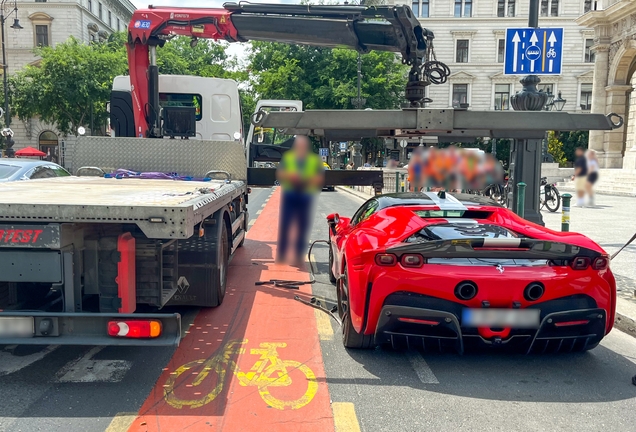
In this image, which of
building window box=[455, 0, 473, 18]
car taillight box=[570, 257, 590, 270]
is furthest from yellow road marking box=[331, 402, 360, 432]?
building window box=[455, 0, 473, 18]

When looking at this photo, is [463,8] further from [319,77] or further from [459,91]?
[319,77]

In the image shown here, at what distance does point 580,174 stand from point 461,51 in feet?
199

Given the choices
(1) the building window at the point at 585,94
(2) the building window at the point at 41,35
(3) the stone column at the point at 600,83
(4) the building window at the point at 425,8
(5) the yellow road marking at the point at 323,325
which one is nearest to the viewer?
(5) the yellow road marking at the point at 323,325

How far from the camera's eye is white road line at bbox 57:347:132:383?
4.12 m

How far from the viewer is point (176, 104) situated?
10586 millimetres

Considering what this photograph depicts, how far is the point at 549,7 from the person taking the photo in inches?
1829

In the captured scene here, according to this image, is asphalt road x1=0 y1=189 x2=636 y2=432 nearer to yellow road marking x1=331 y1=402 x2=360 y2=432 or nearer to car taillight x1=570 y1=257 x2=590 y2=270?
yellow road marking x1=331 y1=402 x2=360 y2=432

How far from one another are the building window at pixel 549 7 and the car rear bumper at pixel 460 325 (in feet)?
160

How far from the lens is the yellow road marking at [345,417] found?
3430 millimetres

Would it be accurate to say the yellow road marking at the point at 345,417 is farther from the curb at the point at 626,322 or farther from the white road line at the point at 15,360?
the curb at the point at 626,322

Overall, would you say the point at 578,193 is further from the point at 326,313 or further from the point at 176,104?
the point at 176,104

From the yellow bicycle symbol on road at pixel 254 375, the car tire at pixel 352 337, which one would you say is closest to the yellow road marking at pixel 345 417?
the yellow bicycle symbol on road at pixel 254 375

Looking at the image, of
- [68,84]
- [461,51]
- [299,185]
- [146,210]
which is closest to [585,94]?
[461,51]

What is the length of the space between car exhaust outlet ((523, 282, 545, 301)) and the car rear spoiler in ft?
0.76
